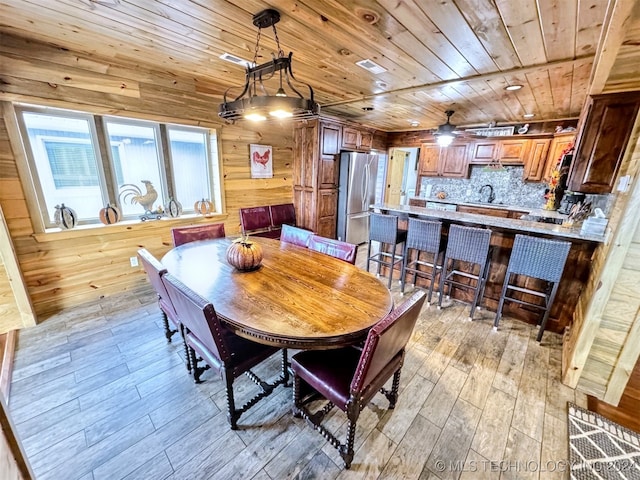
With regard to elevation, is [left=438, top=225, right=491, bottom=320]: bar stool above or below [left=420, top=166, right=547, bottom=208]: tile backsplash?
below

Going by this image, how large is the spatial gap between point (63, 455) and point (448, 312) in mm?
3180

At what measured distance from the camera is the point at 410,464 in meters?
1.38

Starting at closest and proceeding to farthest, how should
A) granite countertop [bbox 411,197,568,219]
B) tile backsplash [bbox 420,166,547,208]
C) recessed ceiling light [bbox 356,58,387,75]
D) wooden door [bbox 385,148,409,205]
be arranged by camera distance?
1. recessed ceiling light [bbox 356,58,387,75]
2. granite countertop [bbox 411,197,568,219]
3. tile backsplash [bbox 420,166,547,208]
4. wooden door [bbox 385,148,409,205]

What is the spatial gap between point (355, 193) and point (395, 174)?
2123 mm

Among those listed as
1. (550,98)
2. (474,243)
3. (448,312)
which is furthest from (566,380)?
(550,98)

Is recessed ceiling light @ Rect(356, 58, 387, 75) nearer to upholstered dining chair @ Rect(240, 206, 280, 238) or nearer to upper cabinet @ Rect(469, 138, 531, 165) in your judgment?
upholstered dining chair @ Rect(240, 206, 280, 238)

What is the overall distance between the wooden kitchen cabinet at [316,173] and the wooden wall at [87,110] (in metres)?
1.07

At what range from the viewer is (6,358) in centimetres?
197

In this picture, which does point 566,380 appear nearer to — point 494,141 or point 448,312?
point 448,312

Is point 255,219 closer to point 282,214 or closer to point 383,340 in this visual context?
point 282,214

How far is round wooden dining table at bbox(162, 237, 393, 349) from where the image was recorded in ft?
4.09

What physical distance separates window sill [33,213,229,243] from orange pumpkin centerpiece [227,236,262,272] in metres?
1.88

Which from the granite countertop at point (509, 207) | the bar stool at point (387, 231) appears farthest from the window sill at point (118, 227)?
the granite countertop at point (509, 207)

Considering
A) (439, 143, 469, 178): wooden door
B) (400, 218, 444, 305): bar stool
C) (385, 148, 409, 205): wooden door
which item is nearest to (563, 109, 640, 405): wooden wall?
(400, 218, 444, 305): bar stool
